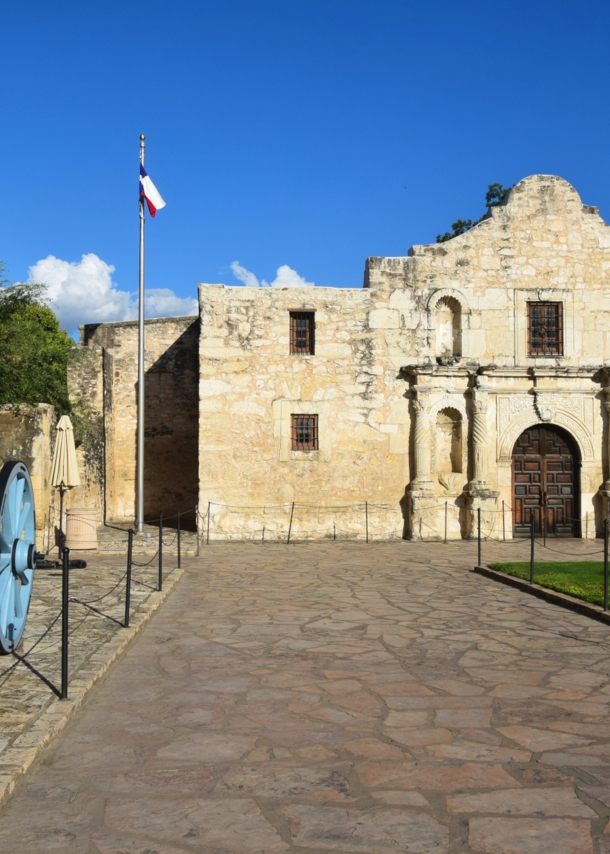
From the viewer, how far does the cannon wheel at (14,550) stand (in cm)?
528

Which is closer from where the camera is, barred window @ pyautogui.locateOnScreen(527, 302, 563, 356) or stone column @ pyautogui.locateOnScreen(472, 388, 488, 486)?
stone column @ pyautogui.locateOnScreen(472, 388, 488, 486)

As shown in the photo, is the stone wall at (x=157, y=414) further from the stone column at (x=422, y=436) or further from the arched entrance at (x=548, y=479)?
the arched entrance at (x=548, y=479)

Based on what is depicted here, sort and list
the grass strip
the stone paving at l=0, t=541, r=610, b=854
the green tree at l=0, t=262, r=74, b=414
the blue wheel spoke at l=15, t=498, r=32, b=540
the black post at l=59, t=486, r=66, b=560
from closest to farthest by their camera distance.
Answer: the stone paving at l=0, t=541, r=610, b=854
the blue wheel spoke at l=15, t=498, r=32, b=540
the grass strip
the black post at l=59, t=486, r=66, b=560
the green tree at l=0, t=262, r=74, b=414

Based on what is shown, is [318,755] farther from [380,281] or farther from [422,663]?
[380,281]

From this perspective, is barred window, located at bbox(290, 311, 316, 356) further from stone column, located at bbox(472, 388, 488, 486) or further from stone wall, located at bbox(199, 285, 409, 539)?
stone column, located at bbox(472, 388, 488, 486)

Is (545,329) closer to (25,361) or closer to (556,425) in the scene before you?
(556,425)

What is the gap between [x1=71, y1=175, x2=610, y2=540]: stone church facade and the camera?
18000mm

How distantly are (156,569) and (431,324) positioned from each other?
29.7ft

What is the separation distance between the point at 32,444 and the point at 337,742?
407 inches

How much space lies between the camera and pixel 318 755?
4.73 metres

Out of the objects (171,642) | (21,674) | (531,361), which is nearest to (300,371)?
(531,361)

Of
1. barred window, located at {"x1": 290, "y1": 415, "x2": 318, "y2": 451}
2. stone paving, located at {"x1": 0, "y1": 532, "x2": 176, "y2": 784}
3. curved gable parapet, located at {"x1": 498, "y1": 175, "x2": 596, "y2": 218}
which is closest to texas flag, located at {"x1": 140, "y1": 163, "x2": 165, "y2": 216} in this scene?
barred window, located at {"x1": 290, "y1": 415, "x2": 318, "y2": 451}

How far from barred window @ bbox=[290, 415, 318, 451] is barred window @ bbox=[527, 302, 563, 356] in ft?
17.4

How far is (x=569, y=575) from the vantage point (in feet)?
37.9
